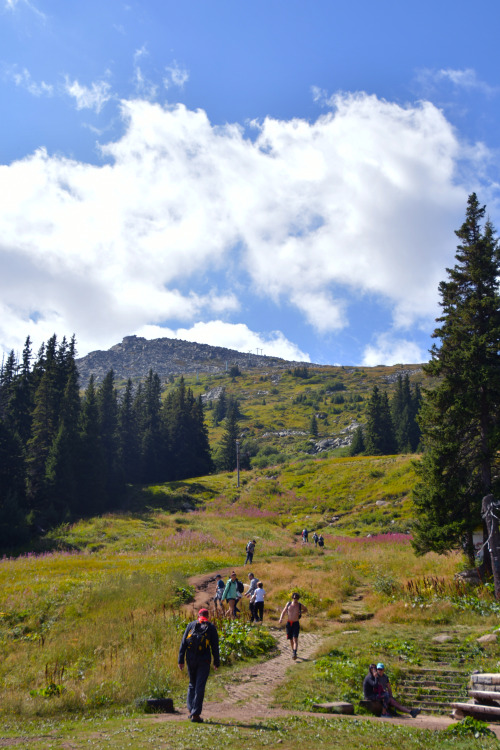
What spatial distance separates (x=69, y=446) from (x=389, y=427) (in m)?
54.5

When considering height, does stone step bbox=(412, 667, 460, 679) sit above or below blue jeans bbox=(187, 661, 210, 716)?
below

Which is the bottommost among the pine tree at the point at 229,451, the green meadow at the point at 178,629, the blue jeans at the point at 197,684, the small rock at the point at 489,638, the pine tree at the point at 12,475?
the green meadow at the point at 178,629

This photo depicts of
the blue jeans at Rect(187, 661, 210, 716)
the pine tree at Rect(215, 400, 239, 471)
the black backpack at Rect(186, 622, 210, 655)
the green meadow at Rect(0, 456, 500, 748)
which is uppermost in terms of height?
the pine tree at Rect(215, 400, 239, 471)

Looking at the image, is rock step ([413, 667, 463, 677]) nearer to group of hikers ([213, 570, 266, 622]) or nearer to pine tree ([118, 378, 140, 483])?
group of hikers ([213, 570, 266, 622])

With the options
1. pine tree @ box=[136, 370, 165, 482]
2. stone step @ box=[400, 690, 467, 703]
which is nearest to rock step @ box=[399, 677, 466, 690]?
stone step @ box=[400, 690, 467, 703]

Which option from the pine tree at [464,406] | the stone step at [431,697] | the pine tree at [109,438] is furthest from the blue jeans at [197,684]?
the pine tree at [109,438]

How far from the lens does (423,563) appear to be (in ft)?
88.3

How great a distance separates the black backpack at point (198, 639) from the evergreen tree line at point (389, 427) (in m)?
66.7

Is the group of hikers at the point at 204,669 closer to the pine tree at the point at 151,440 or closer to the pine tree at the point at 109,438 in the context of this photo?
the pine tree at the point at 109,438

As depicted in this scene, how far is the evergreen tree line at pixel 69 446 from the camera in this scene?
49.4m

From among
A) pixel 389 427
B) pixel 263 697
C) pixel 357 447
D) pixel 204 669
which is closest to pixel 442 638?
pixel 263 697

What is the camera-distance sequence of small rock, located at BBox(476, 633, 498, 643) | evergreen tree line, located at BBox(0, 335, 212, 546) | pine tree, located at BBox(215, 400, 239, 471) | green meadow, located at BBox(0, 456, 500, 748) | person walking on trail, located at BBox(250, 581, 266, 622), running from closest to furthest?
green meadow, located at BBox(0, 456, 500, 748)
small rock, located at BBox(476, 633, 498, 643)
person walking on trail, located at BBox(250, 581, 266, 622)
evergreen tree line, located at BBox(0, 335, 212, 546)
pine tree, located at BBox(215, 400, 239, 471)

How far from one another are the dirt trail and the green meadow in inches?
14.1

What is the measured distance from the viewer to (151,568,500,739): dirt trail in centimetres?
873
